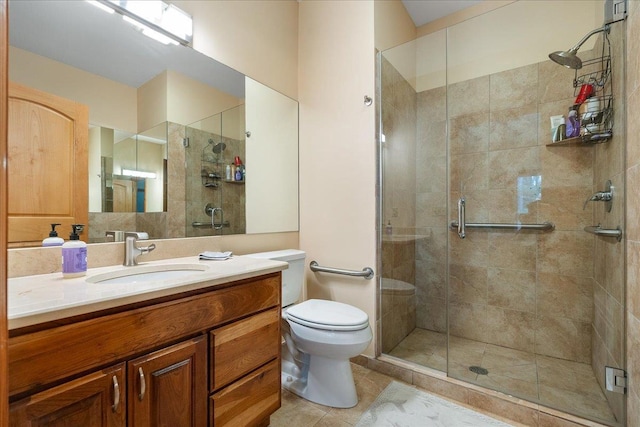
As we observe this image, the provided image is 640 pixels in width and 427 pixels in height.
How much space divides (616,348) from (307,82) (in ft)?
7.94

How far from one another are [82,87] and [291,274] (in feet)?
4.56

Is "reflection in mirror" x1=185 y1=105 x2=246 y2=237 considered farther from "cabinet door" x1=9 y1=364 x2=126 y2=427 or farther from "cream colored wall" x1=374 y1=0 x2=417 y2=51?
"cream colored wall" x1=374 y1=0 x2=417 y2=51

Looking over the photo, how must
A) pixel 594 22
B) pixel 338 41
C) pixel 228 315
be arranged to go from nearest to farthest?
pixel 228 315 < pixel 594 22 < pixel 338 41

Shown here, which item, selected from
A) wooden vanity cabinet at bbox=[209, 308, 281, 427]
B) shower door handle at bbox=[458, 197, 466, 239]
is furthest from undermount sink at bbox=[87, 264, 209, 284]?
shower door handle at bbox=[458, 197, 466, 239]

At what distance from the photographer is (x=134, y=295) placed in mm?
784

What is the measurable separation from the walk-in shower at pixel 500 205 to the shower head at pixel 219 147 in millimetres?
1056

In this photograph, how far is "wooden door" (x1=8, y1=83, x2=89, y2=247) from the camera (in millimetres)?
976

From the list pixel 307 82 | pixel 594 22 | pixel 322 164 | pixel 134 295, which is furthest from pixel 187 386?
pixel 594 22

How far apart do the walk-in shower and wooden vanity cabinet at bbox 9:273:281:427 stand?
1.01 metres

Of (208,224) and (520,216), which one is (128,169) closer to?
(208,224)

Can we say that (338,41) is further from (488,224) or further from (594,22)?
(488,224)

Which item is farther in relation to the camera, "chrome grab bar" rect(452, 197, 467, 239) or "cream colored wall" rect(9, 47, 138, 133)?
"chrome grab bar" rect(452, 197, 467, 239)

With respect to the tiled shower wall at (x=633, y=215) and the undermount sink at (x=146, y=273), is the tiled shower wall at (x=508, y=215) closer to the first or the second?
the tiled shower wall at (x=633, y=215)

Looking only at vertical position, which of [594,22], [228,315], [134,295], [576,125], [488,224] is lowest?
[228,315]
